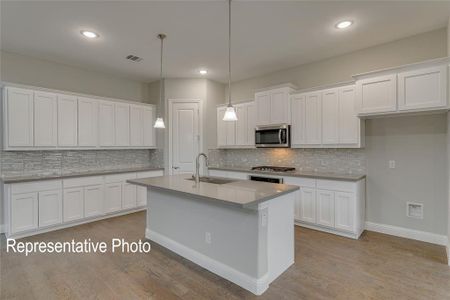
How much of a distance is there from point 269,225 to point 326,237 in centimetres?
166

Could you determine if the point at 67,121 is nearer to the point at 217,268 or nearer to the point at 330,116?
the point at 217,268

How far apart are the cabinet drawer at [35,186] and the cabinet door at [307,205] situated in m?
3.98

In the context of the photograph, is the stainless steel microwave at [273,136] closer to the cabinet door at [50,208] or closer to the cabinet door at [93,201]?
the cabinet door at [93,201]

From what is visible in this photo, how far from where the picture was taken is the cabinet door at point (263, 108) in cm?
461

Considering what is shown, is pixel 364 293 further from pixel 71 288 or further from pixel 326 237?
pixel 71 288

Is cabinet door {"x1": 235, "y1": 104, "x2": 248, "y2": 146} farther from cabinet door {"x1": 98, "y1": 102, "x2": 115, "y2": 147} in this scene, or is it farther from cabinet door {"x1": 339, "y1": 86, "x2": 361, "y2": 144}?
cabinet door {"x1": 98, "y1": 102, "x2": 115, "y2": 147}

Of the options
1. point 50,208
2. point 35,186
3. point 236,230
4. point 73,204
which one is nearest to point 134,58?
point 35,186

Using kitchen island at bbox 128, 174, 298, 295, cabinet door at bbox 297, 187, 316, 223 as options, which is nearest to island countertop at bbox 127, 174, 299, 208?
kitchen island at bbox 128, 174, 298, 295

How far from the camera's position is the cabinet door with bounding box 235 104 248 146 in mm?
5109

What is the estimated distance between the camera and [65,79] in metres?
4.48

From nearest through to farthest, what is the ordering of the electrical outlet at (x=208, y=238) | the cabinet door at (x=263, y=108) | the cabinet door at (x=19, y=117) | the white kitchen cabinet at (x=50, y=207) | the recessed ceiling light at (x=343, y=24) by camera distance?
the electrical outlet at (x=208, y=238) < the recessed ceiling light at (x=343, y=24) < the cabinet door at (x=19, y=117) < the white kitchen cabinet at (x=50, y=207) < the cabinet door at (x=263, y=108)

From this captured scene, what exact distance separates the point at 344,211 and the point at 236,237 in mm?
1959

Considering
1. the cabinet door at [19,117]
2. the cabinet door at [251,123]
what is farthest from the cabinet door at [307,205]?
the cabinet door at [19,117]

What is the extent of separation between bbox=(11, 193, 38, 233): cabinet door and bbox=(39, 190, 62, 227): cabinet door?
0.07m
